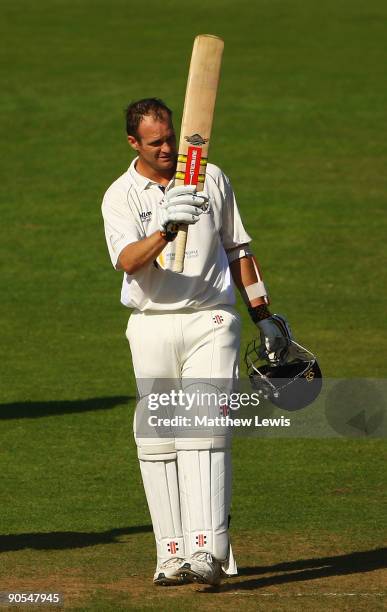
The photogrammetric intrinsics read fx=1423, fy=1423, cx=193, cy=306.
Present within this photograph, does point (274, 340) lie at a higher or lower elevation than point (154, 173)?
lower

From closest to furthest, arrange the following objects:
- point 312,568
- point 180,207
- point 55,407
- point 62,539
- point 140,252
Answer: point 180,207, point 140,252, point 312,568, point 62,539, point 55,407

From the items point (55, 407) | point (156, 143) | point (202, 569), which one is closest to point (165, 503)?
point (202, 569)

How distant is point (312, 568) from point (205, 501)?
0.83 meters

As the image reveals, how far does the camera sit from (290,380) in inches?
262

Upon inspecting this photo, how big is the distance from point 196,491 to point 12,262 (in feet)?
37.5

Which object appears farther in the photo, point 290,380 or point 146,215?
point 290,380

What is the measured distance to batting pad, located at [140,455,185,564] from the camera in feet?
21.2

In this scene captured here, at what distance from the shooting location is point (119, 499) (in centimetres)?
880

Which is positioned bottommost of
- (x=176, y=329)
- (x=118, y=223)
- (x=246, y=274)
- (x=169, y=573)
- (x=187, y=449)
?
(x=169, y=573)

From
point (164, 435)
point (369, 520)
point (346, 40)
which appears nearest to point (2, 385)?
point (369, 520)

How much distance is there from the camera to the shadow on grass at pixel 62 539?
24.6 feet

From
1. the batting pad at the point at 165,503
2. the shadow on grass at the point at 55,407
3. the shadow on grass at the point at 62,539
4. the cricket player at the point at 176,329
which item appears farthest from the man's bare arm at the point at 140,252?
the shadow on grass at the point at 55,407

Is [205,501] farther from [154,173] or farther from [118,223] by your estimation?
[154,173]

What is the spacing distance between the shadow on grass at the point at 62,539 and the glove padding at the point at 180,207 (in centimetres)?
223
